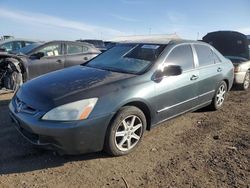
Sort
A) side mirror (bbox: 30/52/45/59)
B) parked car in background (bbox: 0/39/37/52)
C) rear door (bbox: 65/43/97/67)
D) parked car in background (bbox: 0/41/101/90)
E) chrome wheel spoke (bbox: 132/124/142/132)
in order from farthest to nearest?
parked car in background (bbox: 0/39/37/52) → rear door (bbox: 65/43/97/67) → side mirror (bbox: 30/52/45/59) → parked car in background (bbox: 0/41/101/90) → chrome wheel spoke (bbox: 132/124/142/132)

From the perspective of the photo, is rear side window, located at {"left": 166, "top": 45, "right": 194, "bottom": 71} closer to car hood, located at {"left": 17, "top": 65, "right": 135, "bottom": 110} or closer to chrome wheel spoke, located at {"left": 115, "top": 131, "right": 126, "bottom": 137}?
car hood, located at {"left": 17, "top": 65, "right": 135, "bottom": 110}

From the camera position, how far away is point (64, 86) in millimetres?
4078

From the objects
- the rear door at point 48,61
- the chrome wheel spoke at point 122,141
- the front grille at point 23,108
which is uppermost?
the rear door at point 48,61

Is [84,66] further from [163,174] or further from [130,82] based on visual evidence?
[163,174]

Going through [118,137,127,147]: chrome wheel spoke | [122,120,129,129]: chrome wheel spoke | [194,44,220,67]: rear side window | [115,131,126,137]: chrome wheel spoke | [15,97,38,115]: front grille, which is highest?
[194,44,220,67]: rear side window

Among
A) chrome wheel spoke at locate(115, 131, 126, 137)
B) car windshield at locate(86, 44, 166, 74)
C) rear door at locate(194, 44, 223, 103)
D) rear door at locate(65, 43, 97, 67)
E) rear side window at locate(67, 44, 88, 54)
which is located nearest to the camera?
chrome wheel spoke at locate(115, 131, 126, 137)

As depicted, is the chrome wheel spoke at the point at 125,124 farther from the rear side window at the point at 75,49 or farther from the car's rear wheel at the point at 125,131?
the rear side window at the point at 75,49

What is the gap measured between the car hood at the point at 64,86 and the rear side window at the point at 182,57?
3.22 ft

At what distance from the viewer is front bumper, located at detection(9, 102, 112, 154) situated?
3.55 m

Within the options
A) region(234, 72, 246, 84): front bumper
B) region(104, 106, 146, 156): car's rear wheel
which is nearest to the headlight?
region(104, 106, 146, 156): car's rear wheel

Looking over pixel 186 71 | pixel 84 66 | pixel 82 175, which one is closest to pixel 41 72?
pixel 84 66

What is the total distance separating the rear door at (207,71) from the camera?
5695 mm

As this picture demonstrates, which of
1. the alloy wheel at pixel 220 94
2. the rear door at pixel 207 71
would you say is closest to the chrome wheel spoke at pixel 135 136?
the rear door at pixel 207 71

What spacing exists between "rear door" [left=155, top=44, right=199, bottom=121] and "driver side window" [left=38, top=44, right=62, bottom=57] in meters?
4.50
